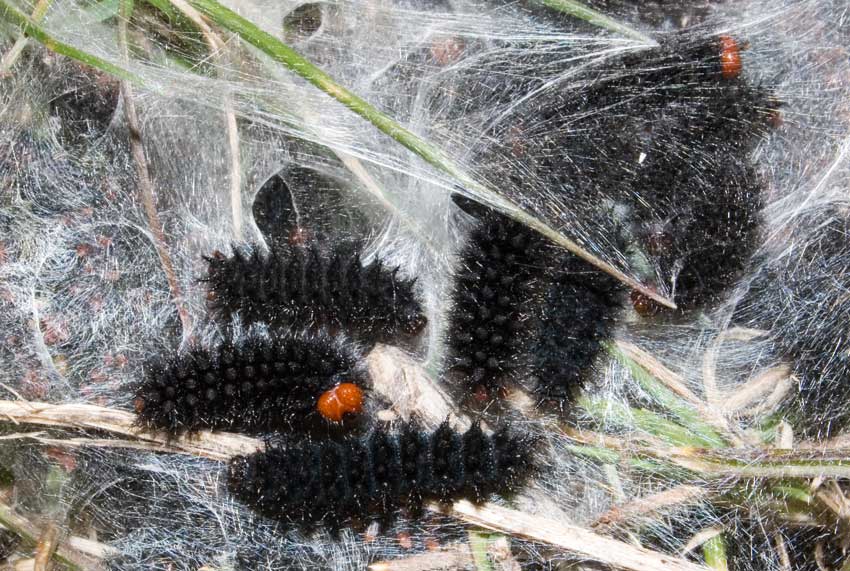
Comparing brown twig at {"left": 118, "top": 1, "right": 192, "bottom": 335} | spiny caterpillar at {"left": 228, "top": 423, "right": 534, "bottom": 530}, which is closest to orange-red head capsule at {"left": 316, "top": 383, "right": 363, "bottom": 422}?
spiny caterpillar at {"left": 228, "top": 423, "right": 534, "bottom": 530}

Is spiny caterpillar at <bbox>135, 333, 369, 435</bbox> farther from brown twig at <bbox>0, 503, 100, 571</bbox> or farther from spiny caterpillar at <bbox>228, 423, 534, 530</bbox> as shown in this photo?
brown twig at <bbox>0, 503, 100, 571</bbox>

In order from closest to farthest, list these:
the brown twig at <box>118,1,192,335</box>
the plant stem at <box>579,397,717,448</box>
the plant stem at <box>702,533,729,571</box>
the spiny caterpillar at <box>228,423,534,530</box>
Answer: the spiny caterpillar at <box>228,423,534,530</box> → the plant stem at <box>702,533,729,571</box> → the plant stem at <box>579,397,717,448</box> → the brown twig at <box>118,1,192,335</box>

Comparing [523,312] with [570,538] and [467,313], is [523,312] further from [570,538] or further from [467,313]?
[570,538]

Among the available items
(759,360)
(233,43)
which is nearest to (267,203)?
(233,43)

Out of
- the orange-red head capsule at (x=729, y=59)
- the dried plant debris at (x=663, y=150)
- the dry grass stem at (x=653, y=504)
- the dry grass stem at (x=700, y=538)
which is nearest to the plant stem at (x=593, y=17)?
the dried plant debris at (x=663, y=150)

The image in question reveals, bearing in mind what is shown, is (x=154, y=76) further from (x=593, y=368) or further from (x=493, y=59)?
(x=593, y=368)

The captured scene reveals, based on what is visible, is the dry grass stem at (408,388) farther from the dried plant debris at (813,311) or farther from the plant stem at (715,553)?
the dried plant debris at (813,311)

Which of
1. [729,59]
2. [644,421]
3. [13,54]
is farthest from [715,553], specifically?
[13,54]
